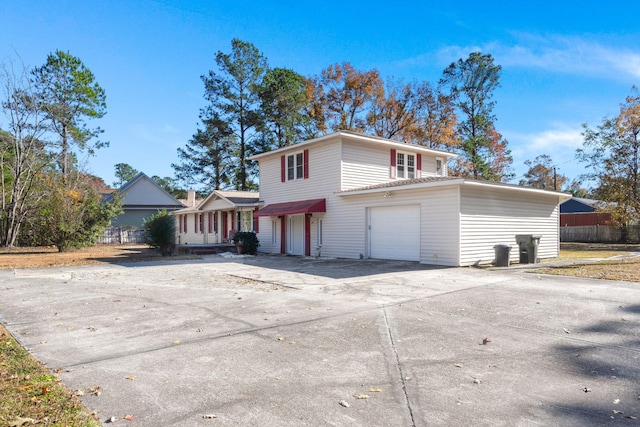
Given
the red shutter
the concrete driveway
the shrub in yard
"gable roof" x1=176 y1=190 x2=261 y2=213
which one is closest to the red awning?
"gable roof" x1=176 y1=190 x2=261 y2=213

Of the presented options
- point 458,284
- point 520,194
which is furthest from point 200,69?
point 458,284

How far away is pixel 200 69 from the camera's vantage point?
3562 centimetres

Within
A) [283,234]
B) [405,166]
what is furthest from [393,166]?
[283,234]

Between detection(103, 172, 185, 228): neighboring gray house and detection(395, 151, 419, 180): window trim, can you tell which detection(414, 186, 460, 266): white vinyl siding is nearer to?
detection(395, 151, 419, 180): window trim

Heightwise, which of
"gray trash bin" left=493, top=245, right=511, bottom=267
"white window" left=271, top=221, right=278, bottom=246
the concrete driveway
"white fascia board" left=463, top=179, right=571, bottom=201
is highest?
"white fascia board" left=463, top=179, right=571, bottom=201

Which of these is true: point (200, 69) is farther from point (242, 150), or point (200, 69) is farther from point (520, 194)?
point (520, 194)

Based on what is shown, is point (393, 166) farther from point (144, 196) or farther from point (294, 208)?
point (144, 196)

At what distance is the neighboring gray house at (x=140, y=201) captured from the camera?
37906 mm

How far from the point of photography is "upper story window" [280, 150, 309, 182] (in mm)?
20031

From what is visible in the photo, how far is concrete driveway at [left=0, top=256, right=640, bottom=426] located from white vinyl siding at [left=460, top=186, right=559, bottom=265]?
15.4 feet

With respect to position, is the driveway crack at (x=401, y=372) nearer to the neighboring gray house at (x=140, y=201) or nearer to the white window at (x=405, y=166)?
the white window at (x=405, y=166)

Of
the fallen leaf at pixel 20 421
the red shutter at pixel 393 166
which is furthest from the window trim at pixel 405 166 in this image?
the fallen leaf at pixel 20 421

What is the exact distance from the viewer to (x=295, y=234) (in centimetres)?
2086

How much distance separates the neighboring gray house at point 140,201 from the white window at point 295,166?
21.6 metres
